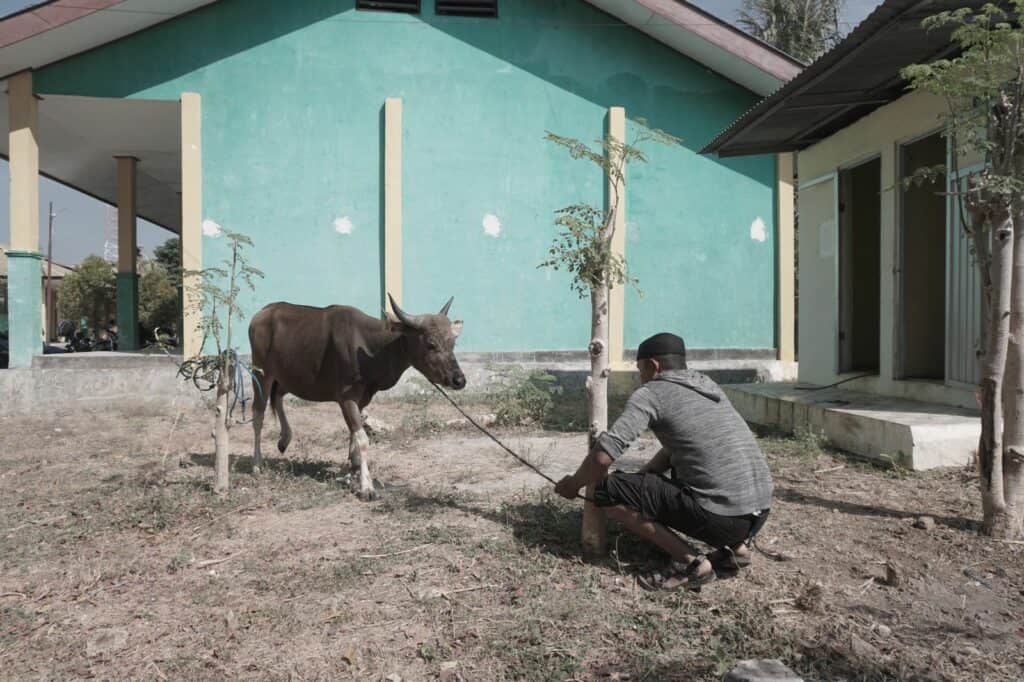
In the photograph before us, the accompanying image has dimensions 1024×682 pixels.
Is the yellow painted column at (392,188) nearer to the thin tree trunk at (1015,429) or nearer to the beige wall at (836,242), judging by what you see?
the beige wall at (836,242)

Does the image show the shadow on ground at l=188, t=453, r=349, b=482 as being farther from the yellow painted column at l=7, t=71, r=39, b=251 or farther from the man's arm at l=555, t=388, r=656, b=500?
the yellow painted column at l=7, t=71, r=39, b=251

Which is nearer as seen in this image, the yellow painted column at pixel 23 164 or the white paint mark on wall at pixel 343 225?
the yellow painted column at pixel 23 164

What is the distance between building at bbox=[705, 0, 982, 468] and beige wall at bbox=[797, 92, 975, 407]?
17 millimetres

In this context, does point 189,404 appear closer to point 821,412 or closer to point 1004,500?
point 821,412

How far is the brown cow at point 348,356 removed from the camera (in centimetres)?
603

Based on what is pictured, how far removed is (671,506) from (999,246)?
249cm

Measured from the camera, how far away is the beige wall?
24.5ft

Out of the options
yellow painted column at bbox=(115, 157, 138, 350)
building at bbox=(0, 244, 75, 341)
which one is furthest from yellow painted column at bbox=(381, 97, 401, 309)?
building at bbox=(0, 244, 75, 341)

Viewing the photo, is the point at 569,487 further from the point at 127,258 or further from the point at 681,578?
the point at 127,258

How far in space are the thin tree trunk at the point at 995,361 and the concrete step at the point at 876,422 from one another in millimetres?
1588

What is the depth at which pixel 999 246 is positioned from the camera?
14.6 ft

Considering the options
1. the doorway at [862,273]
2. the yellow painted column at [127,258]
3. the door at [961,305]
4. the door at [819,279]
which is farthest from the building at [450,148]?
the door at [961,305]

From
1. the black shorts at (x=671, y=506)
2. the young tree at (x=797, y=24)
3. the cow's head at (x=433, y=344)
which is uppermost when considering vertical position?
the young tree at (x=797, y=24)

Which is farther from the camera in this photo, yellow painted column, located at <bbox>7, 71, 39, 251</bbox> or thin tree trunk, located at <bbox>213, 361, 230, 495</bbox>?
yellow painted column, located at <bbox>7, 71, 39, 251</bbox>
